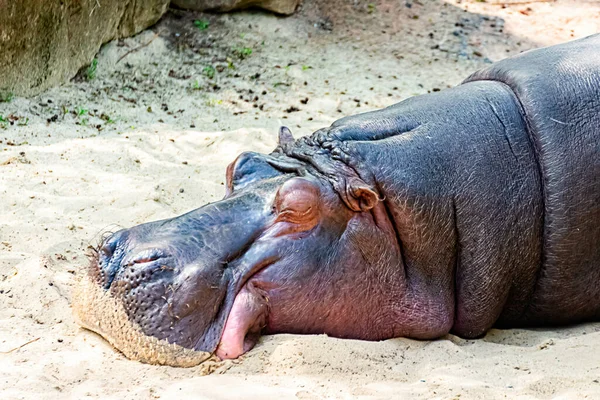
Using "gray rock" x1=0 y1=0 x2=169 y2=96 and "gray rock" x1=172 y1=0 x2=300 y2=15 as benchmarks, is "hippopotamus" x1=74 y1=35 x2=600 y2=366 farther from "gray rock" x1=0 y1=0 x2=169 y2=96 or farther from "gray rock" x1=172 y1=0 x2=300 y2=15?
"gray rock" x1=172 y1=0 x2=300 y2=15

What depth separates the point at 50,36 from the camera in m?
6.27

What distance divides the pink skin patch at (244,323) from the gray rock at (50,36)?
352cm

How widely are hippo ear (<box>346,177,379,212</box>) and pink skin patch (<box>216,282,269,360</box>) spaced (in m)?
0.49

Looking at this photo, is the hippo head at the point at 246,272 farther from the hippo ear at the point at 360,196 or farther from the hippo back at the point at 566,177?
the hippo back at the point at 566,177

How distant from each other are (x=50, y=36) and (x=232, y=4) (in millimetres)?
1954

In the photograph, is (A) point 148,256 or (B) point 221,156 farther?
(B) point 221,156

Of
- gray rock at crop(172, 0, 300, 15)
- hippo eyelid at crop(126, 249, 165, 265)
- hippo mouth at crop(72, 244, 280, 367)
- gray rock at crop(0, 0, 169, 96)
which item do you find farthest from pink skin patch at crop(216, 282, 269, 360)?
gray rock at crop(172, 0, 300, 15)

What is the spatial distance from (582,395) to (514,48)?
545 centimetres

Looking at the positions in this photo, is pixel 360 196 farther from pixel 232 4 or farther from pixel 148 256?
pixel 232 4

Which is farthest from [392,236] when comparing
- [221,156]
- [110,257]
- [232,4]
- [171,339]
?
[232,4]

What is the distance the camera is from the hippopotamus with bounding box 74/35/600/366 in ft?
10.2

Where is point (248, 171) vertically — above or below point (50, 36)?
above

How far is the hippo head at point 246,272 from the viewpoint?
306 cm

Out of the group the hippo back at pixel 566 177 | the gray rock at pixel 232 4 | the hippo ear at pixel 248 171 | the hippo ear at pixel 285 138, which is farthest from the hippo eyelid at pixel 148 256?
the gray rock at pixel 232 4
